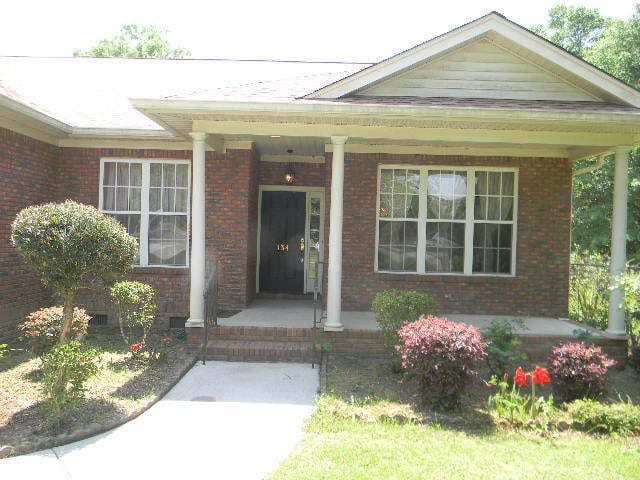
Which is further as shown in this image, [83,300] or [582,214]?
[582,214]

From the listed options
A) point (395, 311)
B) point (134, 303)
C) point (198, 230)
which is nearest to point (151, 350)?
point (134, 303)

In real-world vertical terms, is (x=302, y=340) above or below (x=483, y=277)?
below

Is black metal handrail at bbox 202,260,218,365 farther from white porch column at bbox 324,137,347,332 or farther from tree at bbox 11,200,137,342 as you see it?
white porch column at bbox 324,137,347,332

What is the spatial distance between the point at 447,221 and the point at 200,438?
5.99 meters

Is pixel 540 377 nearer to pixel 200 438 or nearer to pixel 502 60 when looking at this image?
pixel 200 438

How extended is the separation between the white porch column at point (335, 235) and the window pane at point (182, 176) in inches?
129

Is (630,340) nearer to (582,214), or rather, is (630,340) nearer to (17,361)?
(17,361)

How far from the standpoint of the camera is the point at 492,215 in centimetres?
919

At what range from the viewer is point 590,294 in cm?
1008

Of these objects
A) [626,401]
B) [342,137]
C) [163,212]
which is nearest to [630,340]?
[626,401]

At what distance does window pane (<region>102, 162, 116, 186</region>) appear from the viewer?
923 cm

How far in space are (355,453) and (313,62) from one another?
935 cm

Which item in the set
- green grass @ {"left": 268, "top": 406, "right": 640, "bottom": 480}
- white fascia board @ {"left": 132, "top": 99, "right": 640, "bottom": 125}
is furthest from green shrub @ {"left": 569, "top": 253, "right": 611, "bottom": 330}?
green grass @ {"left": 268, "top": 406, "right": 640, "bottom": 480}

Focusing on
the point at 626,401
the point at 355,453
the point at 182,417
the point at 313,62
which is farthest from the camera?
the point at 313,62
